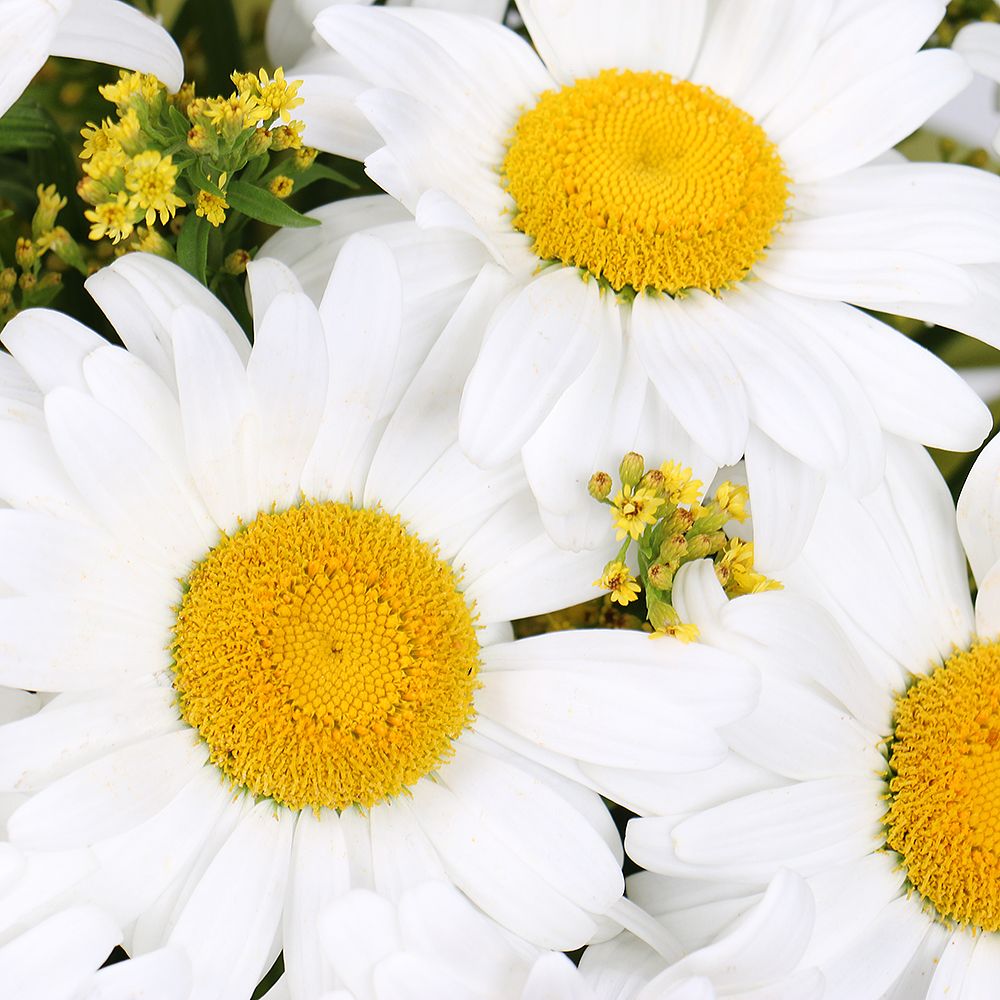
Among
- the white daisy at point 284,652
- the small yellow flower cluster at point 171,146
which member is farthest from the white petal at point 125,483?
the small yellow flower cluster at point 171,146

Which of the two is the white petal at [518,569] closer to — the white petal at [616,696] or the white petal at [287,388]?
the white petal at [616,696]

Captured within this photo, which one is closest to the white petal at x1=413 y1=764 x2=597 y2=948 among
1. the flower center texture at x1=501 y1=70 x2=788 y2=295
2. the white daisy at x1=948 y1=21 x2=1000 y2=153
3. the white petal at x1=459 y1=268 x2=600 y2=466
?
the white petal at x1=459 y1=268 x2=600 y2=466

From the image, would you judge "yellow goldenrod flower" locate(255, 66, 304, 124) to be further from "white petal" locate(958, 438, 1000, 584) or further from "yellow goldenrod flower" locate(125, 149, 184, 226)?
"white petal" locate(958, 438, 1000, 584)

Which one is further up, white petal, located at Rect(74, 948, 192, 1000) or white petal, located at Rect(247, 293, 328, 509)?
white petal, located at Rect(247, 293, 328, 509)

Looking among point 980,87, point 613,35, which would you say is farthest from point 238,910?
point 980,87

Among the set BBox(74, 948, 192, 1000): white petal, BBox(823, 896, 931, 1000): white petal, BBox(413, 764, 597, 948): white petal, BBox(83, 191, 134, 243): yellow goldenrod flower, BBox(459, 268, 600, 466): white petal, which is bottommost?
BBox(823, 896, 931, 1000): white petal

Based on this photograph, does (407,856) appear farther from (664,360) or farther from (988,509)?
(988,509)

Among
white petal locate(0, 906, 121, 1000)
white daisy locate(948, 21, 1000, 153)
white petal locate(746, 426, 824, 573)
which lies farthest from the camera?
white daisy locate(948, 21, 1000, 153)
